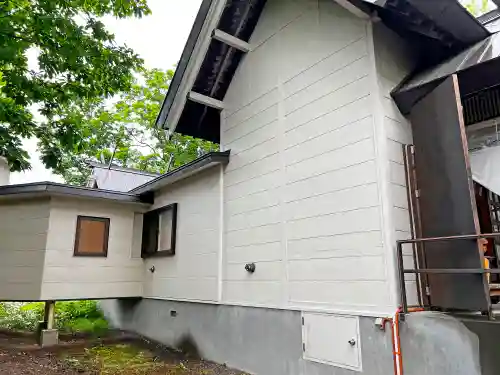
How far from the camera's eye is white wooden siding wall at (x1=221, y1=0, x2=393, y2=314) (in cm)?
396

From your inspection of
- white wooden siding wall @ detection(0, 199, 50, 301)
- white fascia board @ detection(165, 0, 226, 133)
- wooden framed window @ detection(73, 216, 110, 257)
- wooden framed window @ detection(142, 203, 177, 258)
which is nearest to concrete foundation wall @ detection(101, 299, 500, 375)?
wooden framed window @ detection(142, 203, 177, 258)

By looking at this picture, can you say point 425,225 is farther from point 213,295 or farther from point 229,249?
point 213,295

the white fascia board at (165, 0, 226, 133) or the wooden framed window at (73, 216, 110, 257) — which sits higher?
the white fascia board at (165, 0, 226, 133)

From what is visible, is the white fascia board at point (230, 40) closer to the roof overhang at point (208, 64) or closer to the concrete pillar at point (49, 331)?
the roof overhang at point (208, 64)

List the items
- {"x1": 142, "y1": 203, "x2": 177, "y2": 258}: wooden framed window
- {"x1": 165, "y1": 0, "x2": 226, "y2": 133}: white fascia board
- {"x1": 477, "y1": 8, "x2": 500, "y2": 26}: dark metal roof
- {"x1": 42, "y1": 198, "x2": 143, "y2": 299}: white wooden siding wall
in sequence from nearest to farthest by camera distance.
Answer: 1. {"x1": 477, "y1": 8, "x2": 500, "y2": 26}: dark metal roof
2. {"x1": 165, "y1": 0, "x2": 226, "y2": 133}: white fascia board
3. {"x1": 42, "y1": 198, "x2": 143, "y2": 299}: white wooden siding wall
4. {"x1": 142, "y1": 203, "x2": 177, "y2": 258}: wooden framed window

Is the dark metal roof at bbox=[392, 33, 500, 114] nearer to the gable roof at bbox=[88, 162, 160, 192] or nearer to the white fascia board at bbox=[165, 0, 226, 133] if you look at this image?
the white fascia board at bbox=[165, 0, 226, 133]

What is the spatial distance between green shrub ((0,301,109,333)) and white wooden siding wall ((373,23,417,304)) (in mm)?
7113

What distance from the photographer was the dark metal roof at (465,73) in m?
3.48

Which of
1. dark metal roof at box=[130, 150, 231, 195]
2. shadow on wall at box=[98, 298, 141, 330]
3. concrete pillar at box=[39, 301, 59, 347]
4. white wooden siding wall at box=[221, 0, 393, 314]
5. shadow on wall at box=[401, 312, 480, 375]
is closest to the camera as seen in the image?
shadow on wall at box=[401, 312, 480, 375]

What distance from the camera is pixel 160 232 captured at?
7629mm

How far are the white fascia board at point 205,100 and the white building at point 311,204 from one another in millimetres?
19

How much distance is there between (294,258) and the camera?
15.1 feet

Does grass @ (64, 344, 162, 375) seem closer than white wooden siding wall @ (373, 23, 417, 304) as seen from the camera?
No

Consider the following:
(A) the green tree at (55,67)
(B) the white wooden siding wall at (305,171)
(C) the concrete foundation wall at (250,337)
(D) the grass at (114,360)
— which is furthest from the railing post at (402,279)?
(A) the green tree at (55,67)
